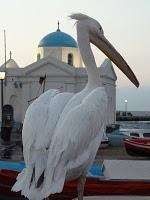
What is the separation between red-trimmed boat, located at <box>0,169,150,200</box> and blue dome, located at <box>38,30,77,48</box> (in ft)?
121

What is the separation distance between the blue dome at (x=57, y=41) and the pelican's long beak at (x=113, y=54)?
128 feet

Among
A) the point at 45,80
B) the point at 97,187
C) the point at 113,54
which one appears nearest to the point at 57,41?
the point at 45,80

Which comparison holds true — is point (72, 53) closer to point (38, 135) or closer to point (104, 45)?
point (104, 45)

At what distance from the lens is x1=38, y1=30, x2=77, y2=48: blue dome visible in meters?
45.8

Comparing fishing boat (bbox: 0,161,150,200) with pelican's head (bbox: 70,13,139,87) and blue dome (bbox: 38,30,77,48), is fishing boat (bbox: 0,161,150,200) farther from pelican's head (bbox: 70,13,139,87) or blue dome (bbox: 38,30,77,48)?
blue dome (bbox: 38,30,77,48)

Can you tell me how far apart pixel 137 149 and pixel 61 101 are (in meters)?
14.1

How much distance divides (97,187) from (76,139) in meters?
3.59

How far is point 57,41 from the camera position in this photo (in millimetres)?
45844

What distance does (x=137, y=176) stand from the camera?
31.1 feet

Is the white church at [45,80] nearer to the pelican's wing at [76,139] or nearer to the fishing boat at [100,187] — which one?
the fishing boat at [100,187]

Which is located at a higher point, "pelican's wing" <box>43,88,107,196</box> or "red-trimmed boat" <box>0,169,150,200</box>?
"pelican's wing" <box>43,88,107,196</box>

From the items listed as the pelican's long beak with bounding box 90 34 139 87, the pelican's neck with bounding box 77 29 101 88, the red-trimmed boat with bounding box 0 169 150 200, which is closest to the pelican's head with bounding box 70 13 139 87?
the pelican's long beak with bounding box 90 34 139 87

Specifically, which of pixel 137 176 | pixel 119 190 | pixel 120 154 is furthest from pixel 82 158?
pixel 120 154

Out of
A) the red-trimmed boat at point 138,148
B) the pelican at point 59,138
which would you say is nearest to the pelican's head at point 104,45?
the pelican at point 59,138
